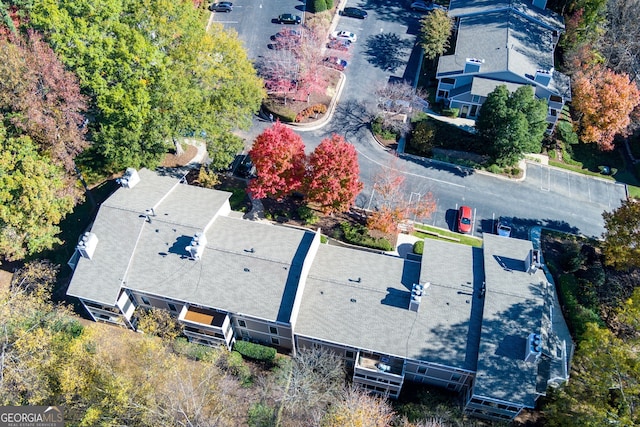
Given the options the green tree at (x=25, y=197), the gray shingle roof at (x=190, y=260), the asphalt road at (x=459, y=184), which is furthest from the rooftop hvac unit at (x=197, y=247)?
the asphalt road at (x=459, y=184)

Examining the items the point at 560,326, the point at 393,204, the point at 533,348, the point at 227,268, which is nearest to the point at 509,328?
the point at 533,348

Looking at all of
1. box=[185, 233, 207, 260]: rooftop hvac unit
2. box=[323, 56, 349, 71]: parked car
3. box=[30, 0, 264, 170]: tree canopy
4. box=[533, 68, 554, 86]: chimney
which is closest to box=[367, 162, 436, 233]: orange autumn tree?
box=[30, 0, 264, 170]: tree canopy

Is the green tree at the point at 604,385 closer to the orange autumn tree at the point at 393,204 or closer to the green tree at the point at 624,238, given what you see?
the green tree at the point at 624,238

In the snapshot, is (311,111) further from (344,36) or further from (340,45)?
(344,36)

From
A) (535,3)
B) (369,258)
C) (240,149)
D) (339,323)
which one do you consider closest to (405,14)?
(535,3)

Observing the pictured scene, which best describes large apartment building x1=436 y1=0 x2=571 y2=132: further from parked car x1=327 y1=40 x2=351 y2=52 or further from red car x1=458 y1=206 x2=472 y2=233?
red car x1=458 y1=206 x2=472 y2=233
